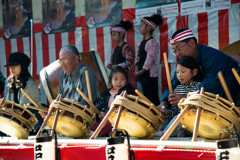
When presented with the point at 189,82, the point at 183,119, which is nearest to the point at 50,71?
the point at 189,82

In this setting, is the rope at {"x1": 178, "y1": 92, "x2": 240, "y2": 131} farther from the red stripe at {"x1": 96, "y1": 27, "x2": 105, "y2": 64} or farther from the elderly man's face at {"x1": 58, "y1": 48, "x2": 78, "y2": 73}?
the red stripe at {"x1": 96, "y1": 27, "x2": 105, "y2": 64}

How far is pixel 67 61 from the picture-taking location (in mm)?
3908

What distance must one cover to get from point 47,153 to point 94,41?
3677 millimetres

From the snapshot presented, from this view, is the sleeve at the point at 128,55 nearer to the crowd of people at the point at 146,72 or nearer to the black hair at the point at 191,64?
the crowd of people at the point at 146,72

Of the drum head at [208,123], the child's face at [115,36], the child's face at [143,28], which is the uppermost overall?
the child's face at [143,28]

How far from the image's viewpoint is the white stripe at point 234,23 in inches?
181

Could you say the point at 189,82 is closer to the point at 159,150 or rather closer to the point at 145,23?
the point at 159,150

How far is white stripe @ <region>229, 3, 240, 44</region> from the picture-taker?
460 cm

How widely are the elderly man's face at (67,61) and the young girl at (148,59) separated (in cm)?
127

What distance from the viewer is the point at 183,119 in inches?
84.5

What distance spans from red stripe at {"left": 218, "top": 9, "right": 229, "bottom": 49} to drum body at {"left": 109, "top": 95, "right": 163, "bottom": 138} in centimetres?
259

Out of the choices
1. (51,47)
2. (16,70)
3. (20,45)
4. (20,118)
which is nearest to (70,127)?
(20,118)

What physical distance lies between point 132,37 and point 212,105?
143 inches

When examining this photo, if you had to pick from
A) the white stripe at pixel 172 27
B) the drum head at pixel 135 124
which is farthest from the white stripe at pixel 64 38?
the drum head at pixel 135 124
